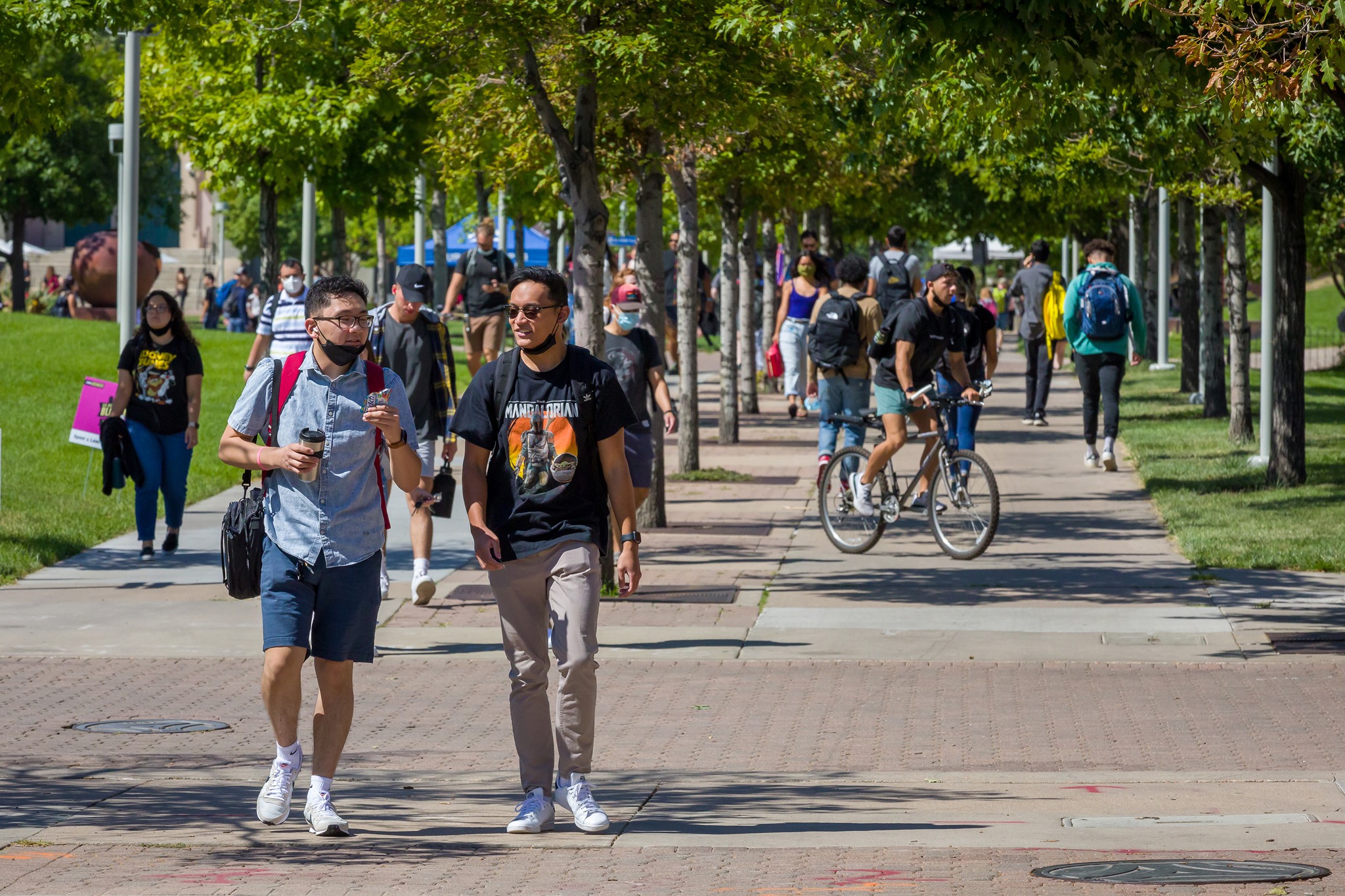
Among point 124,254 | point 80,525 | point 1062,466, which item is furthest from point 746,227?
point 80,525

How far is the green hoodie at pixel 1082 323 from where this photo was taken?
17.0m

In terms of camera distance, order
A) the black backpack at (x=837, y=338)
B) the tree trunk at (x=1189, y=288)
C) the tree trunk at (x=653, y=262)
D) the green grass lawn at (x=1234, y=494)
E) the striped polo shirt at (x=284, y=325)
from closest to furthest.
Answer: the green grass lawn at (x=1234, y=494) < the tree trunk at (x=653, y=262) < the striped polo shirt at (x=284, y=325) < the black backpack at (x=837, y=338) < the tree trunk at (x=1189, y=288)

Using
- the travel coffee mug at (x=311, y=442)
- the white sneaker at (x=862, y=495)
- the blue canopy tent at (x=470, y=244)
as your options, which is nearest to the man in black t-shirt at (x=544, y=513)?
the travel coffee mug at (x=311, y=442)

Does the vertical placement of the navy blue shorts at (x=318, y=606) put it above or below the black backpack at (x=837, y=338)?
below

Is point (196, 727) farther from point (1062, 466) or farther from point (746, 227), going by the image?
point (746, 227)

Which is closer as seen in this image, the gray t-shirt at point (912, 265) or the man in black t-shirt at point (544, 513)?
the man in black t-shirt at point (544, 513)

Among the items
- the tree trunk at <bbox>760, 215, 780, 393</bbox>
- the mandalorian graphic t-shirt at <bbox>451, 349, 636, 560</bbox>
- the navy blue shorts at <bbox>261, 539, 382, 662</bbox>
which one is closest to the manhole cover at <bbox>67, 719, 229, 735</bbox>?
the navy blue shorts at <bbox>261, 539, 382, 662</bbox>

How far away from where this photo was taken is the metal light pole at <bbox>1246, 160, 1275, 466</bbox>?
15.8 m

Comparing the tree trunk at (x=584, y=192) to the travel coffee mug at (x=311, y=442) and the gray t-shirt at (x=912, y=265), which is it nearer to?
the travel coffee mug at (x=311, y=442)

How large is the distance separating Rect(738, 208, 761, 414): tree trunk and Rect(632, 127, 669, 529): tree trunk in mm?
8824

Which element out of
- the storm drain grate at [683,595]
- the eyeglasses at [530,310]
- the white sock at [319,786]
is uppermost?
the eyeglasses at [530,310]

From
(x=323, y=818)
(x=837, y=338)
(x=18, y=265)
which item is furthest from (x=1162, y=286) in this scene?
(x=18, y=265)

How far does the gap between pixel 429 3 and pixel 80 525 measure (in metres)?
5.35

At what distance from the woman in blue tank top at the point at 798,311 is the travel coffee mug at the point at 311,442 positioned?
15454 millimetres
